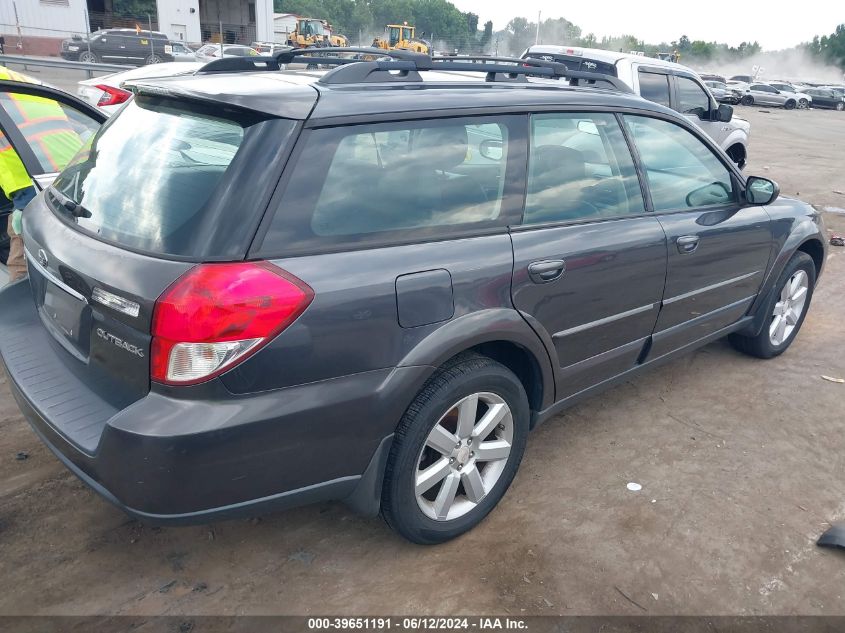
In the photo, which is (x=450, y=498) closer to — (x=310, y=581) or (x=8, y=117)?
(x=310, y=581)

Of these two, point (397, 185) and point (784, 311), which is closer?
point (397, 185)

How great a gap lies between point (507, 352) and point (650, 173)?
1278mm

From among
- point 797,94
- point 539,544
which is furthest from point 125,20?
point 539,544

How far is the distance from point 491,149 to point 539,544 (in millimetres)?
1624

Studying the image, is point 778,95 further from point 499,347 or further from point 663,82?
point 499,347

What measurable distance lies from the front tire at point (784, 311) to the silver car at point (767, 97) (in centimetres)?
3983

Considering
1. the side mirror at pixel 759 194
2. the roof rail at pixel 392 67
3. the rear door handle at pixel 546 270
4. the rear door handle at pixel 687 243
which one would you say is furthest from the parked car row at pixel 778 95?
the rear door handle at pixel 546 270

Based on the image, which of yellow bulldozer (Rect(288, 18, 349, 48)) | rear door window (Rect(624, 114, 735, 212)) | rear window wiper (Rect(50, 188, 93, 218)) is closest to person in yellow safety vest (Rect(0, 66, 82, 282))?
rear window wiper (Rect(50, 188, 93, 218))

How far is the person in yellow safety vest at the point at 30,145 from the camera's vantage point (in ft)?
13.3

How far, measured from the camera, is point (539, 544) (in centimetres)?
283

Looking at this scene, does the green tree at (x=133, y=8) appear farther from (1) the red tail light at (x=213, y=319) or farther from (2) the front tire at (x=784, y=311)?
(1) the red tail light at (x=213, y=319)

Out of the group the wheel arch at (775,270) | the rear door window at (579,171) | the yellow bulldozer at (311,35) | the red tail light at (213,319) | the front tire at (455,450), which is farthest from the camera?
the yellow bulldozer at (311,35)

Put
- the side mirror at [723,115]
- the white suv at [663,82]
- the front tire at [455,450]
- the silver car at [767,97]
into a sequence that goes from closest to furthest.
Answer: the front tire at [455,450] → the white suv at [663,82] → the side mirror at [723,115] → the silver car at [767,97]

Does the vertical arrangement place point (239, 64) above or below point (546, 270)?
above
